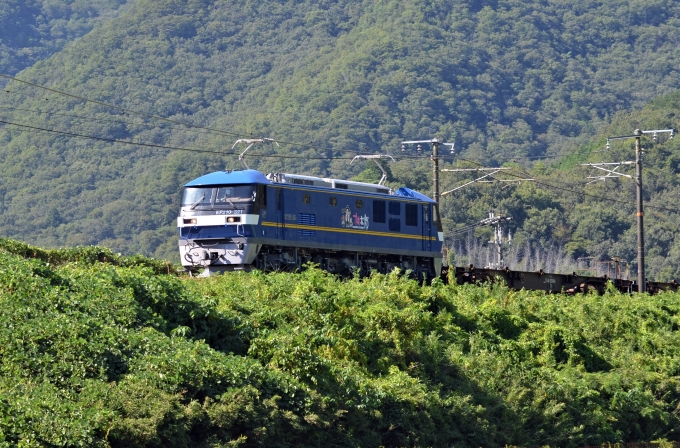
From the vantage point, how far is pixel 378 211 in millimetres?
40875

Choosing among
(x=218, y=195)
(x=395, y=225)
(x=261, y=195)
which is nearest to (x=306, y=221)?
(x=261, y=195)

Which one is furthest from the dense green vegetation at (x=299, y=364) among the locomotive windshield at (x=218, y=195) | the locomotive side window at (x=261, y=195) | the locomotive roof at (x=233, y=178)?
the locomotive side window at (x=261, y=195)

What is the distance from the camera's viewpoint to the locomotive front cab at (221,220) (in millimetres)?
35156

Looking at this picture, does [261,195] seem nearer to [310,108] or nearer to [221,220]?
[221,220]

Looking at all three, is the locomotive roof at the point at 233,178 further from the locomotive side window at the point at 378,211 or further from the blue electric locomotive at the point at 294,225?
the locomotive side window at the point at 378,211

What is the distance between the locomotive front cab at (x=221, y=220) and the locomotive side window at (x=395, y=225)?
271 inches

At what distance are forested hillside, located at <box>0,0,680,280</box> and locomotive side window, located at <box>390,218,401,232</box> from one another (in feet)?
163

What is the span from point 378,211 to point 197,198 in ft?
24.4

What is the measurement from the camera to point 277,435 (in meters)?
21.5

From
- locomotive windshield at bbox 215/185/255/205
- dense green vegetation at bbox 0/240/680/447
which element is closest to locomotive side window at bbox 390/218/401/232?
dense green vegetation at bbox 0/240/680/447

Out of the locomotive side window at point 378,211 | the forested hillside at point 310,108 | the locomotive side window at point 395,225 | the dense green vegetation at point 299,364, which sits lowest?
the dense green vegetation at point 299,364

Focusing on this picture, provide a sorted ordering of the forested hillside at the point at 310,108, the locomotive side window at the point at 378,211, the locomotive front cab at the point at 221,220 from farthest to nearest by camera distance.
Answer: the forested hillside at the point at 310,108 < the locomotive side window at the point at 378,211 < the locomotive front cab at the point at 221,220

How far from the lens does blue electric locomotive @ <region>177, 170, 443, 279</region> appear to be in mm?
35406

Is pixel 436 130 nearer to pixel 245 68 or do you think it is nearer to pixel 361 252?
pixel 245 68
